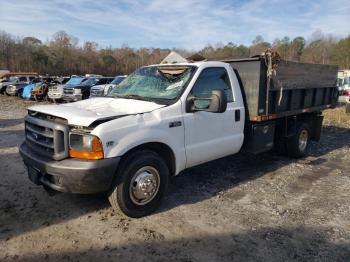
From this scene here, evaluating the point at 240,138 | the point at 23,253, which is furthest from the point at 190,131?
the point at 23,253

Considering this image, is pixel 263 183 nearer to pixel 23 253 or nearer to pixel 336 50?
pixel 23 253

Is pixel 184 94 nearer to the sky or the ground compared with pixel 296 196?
nearer to the sky

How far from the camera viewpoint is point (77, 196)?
15.2ft

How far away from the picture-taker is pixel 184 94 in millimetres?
4363

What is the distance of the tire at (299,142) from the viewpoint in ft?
22.4

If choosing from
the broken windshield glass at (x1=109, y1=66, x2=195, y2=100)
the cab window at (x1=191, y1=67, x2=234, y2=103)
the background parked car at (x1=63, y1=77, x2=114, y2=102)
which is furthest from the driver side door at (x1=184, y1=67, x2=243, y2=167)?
the background parked car at (x1=63, y1=77, x2=114, y2=102)

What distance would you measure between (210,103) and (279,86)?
89.1 inches

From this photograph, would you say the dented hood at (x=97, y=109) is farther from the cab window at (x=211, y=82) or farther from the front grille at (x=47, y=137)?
the cab window at (x=211, y=82)

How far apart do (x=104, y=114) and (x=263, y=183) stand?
123 inches

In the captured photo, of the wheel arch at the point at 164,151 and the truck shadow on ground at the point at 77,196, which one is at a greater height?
the wheel arch at the point at 164,151

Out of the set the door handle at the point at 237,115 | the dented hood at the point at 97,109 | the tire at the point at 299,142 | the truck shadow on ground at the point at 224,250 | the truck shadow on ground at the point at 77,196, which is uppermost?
the dented hood at the point at 97,109

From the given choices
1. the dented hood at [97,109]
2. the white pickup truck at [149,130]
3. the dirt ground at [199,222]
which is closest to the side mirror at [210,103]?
the white pickup truck at [149,130]

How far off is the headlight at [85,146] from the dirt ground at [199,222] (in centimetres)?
93

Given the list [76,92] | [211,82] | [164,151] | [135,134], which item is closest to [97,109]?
[135,134]
